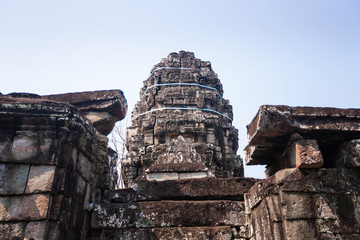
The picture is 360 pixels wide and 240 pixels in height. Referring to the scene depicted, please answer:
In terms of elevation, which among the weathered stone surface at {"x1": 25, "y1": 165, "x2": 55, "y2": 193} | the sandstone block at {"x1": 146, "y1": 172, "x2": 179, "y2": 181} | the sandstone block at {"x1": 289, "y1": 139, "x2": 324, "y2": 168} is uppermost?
the sandstone block at {"x1": 146, "y1": 172, "x2": 179, "y2": 181}

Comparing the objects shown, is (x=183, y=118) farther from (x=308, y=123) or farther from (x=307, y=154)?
(x=307, y=154)

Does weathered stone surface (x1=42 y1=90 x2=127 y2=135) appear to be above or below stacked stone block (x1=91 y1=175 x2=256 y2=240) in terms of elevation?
above

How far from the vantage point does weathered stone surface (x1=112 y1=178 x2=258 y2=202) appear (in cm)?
448

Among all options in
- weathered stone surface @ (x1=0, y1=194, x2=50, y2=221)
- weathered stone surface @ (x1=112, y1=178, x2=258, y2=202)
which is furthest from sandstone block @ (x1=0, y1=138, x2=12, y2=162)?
weathered stone surface @ (x1=112, y1=178, x2=258, y2=202)

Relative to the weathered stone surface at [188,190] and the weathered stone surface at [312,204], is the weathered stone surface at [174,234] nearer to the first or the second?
the weathered stone surface at [188,190]

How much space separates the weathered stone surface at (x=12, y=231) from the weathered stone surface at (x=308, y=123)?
8.28 ft

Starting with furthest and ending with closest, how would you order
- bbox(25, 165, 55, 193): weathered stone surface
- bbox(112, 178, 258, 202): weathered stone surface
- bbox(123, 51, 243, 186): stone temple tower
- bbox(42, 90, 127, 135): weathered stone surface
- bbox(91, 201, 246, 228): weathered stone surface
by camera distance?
bbox(123, 51, 243, 186): stone temple tower < bbox(42, 90, 127, 135): weathered stone surface < bbox(112, 178, 258, 202): weathered stone surface < bbox(91, 201, 246, 228): weathered stone surface < bbox(25, 165, 55, 193): weathered stone surface

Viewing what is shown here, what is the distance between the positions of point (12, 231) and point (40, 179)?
554 millimetres

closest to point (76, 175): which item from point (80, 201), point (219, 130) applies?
point (80, 201)

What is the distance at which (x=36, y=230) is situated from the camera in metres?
3.39

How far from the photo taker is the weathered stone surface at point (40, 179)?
3552mm

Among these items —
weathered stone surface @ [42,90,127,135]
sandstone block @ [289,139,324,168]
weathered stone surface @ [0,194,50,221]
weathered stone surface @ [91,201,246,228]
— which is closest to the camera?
sandstone block @ [289,139,324,168]

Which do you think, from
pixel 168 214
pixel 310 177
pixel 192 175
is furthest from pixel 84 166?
pixel 310 177

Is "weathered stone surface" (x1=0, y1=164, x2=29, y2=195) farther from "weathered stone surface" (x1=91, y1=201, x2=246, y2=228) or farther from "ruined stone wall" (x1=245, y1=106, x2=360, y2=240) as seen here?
"ruined stone wall" (x1=245, y1=106, x2=360, y2=240)
